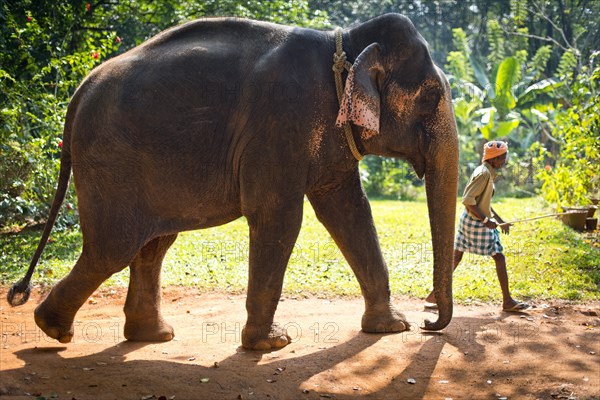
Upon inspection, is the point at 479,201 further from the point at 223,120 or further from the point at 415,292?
the point at 223,120

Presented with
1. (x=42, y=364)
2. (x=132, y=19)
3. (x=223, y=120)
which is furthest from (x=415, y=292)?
(x=132, y=19)

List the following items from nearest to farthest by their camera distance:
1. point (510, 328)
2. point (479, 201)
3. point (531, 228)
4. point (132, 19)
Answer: point (510, 328) < point (479, 201) < point (531, 228) < point (132, 19)

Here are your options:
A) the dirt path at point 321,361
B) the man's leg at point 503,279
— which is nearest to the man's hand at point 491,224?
the man's leg at point 503,279

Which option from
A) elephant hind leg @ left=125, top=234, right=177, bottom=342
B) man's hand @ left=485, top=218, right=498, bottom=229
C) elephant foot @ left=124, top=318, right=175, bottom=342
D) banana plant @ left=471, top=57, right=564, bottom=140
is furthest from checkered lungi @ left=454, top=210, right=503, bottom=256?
banana plant @ left=471, top=57, right=564, bottom=140

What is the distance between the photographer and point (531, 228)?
11.4 metres

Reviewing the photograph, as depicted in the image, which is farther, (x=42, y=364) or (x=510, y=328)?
(x=510, y=328)

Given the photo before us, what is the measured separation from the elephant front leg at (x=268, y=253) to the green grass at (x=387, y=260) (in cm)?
242

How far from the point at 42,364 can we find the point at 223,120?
2039 mm

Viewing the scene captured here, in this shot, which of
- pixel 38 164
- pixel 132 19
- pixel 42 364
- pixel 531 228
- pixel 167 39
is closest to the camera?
pixel 42 364

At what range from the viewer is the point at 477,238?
6871 mm

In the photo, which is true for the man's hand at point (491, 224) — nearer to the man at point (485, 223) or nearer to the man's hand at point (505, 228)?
the man at point (485, 223)

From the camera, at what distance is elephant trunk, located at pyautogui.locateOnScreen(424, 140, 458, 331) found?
555cm

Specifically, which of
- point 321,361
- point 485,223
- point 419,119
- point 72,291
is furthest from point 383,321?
point 72,291

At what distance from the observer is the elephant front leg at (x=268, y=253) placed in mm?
5344
